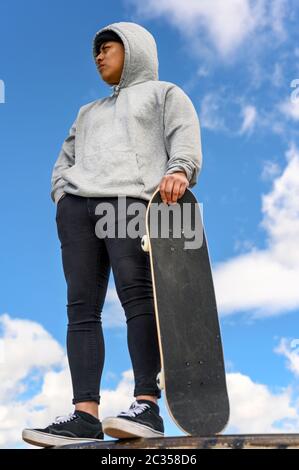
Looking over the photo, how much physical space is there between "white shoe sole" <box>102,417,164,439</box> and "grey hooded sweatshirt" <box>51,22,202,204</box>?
1.24m

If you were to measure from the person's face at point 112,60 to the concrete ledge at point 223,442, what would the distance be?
222 centimetres

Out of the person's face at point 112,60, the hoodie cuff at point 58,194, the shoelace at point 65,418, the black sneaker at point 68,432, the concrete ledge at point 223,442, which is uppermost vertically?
the person's face at point 112,60

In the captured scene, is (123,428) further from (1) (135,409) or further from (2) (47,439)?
(2) (47,439)

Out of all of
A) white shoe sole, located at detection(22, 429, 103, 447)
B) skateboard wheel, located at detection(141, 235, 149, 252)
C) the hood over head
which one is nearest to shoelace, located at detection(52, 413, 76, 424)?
white shoe sole, located at detection(22, 429, 103, 447)

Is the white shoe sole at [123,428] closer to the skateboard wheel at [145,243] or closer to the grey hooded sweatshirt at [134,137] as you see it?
the skateboard wheel at [145,243]

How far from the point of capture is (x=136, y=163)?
3791mm

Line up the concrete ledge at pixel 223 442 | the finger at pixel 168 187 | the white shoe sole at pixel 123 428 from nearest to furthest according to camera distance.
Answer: the concrete ledge at pixel 223 442 < the white shoe sole at pixel 123 428 < the finger at pixel 168 187

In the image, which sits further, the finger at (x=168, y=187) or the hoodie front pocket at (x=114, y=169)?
the hoodie front pocket at (x=114, y=169)

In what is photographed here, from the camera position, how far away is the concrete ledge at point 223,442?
297cm

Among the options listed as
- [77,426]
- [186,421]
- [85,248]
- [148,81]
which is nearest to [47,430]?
[77,426]

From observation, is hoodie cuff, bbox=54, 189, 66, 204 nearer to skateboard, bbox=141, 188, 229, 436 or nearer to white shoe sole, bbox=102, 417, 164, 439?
skateboard, bbox=141, 188, 229, 436

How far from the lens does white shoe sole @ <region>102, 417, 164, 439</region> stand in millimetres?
3193

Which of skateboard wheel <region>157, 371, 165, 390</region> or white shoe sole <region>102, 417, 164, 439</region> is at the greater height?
skateboard wheel <region>157, 371, 165, 390</region>

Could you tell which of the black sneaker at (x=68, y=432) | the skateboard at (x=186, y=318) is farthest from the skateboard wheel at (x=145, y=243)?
the black sneaker at (x=68, y=432)
